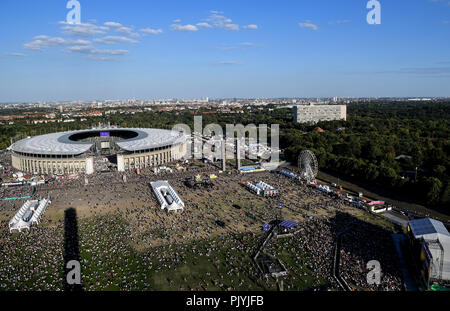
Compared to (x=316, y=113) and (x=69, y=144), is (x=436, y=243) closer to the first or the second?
(x=69, y=144)

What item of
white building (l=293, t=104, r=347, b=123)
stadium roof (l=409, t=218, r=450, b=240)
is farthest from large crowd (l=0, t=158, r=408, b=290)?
white building (l=293, t=104, r=347, b=123)

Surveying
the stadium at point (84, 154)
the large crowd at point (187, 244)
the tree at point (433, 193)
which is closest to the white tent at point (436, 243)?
the large crowd at point (187, 244)

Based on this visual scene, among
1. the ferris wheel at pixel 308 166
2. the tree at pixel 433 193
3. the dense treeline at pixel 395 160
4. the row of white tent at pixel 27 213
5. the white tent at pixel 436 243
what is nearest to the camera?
the white tent at pixel 436 243

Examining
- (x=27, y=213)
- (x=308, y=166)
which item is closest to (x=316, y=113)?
(x=308, y=166)

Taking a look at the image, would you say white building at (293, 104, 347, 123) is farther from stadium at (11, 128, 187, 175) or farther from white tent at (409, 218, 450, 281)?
white tent at (409, 218, 450, 281)

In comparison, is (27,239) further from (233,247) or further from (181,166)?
(181,166)

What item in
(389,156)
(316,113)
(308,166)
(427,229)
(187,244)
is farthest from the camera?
(316,113)

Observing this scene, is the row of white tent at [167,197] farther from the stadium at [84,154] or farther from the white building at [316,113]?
the white building at [316,113]

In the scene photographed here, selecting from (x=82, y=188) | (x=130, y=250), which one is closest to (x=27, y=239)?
(x=130, y=250)
